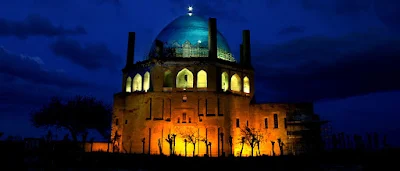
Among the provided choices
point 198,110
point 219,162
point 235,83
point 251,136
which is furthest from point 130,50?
point 219,162

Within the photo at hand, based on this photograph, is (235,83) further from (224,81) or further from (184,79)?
(184,79)

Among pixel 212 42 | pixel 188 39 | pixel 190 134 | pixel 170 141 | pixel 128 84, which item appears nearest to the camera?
pixel 170 141

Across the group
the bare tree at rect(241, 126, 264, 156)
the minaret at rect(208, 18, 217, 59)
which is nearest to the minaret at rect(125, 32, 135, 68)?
the minaret at rect(208, 18, 217, 59)

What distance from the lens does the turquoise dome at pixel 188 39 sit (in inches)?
1622

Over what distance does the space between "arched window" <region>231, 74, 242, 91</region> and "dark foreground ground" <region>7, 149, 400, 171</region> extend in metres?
13.6

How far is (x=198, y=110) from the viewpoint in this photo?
37.2 metres

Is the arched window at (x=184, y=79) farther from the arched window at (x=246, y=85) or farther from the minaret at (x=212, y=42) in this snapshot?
the arched window at (x=246, y=85)

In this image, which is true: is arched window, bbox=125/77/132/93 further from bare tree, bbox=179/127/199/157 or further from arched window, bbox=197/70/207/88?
bare tree, bbox=179/127/199/157

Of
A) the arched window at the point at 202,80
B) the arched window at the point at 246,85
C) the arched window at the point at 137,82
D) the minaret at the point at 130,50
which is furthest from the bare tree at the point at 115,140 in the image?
the arched window at the point at 246,85

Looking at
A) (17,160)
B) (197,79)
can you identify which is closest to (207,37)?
(197,79)

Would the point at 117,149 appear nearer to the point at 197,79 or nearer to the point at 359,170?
the point at 197,79

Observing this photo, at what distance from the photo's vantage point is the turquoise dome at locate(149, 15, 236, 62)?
4119 centimetres

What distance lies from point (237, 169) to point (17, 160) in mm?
17494

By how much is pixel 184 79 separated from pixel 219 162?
14214 millimetres
